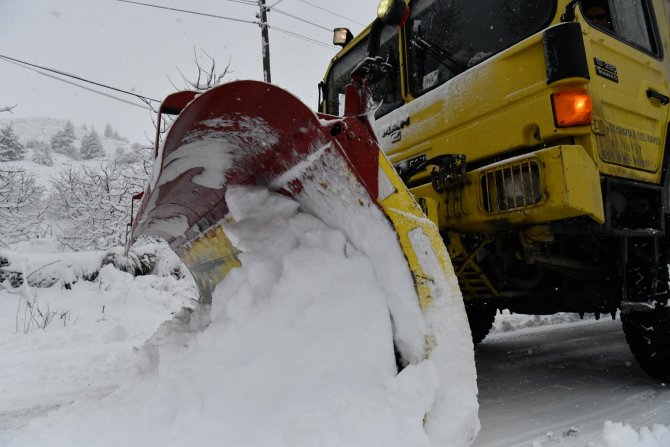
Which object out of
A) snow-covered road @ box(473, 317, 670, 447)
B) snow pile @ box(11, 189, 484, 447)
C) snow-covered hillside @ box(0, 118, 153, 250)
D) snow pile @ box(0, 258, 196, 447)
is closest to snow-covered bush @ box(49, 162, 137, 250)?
snow-covered hillside @ box(0, 118, 153, 250)

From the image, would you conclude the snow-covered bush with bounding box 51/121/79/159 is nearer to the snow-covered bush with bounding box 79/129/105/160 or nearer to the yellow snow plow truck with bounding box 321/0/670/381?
the snow-covered bush with bounding box 79/129/105/160

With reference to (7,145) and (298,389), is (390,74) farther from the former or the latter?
(7,145)

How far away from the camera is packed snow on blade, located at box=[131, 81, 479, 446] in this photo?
1368mm

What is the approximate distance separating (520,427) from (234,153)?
1.91 meters

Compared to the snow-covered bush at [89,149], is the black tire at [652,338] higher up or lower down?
lower down

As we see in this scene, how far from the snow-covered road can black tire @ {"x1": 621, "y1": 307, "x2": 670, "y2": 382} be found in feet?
0.52

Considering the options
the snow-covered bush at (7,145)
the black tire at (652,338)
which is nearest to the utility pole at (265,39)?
the black tire at (652,338)

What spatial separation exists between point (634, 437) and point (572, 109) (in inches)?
58.1

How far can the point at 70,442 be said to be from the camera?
5.70 ft

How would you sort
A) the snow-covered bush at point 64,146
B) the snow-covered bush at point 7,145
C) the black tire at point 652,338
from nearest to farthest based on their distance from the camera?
the black tire at point 652,338 < the snow-covered bush at point 7,145 < the snow-covered bush at point 64,146

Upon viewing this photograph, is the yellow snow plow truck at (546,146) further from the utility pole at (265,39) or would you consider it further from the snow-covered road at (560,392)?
the utility pole at (265,39)

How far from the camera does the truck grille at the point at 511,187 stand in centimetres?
211

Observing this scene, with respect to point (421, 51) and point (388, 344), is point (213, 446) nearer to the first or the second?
point (388, 344)

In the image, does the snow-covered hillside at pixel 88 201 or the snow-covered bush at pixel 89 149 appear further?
the snow-covered bush at pixel 89 149
